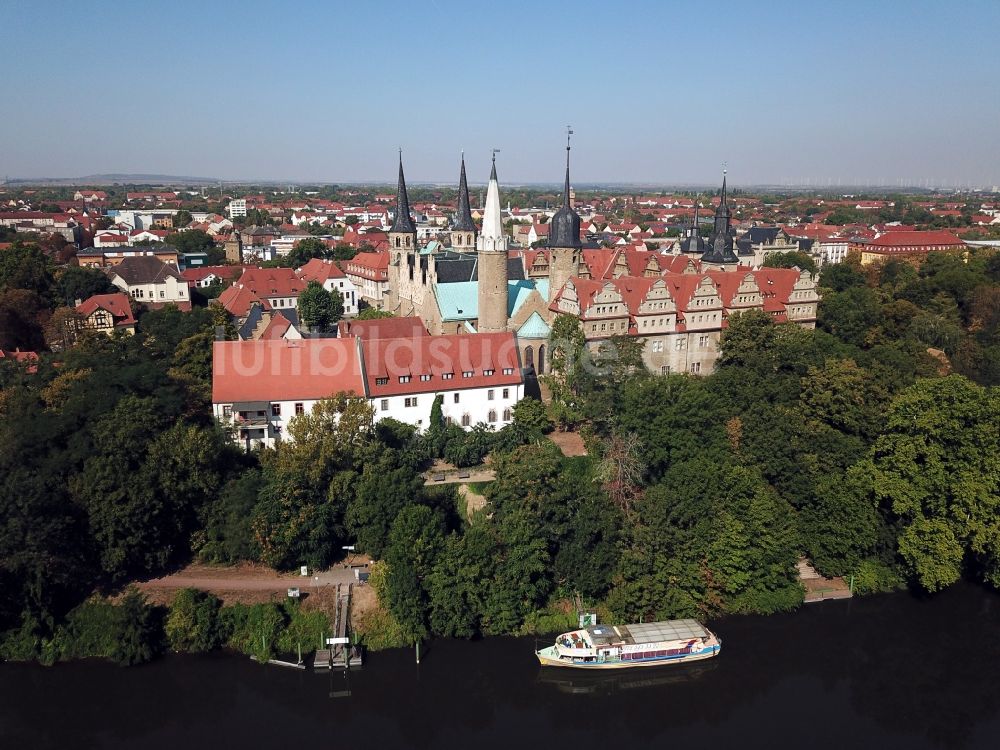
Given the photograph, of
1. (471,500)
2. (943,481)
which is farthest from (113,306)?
(943,481)

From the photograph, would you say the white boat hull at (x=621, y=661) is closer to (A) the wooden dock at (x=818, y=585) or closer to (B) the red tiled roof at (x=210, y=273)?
(A) the wooden dock at (x=818, y=585)

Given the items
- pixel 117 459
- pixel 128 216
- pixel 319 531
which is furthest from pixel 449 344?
pixel 128 216

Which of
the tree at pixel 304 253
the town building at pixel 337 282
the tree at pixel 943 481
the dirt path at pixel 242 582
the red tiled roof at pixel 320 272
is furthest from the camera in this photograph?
the tree at pixel 304 253

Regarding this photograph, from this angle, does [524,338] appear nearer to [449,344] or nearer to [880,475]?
[449,344]

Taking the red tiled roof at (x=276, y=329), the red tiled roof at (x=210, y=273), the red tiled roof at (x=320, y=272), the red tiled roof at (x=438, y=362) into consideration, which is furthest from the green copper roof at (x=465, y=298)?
the red tiled roof at (x=210, y=273)

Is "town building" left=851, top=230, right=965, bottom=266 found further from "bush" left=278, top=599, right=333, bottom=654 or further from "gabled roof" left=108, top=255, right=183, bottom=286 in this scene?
"bush" left=278, top=599, right=333, bottom=654

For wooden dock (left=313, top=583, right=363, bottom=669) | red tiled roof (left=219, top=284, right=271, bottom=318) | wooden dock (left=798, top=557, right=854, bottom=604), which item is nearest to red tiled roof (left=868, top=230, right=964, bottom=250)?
red tiled roof (left=219, top=284, right=271, bottom=318)
